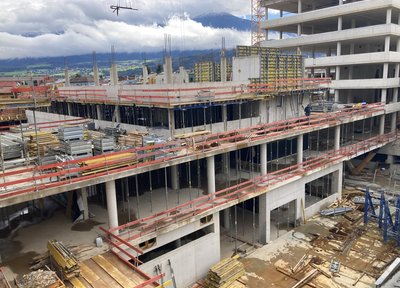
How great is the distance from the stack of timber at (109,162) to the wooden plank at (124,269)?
3392 mm

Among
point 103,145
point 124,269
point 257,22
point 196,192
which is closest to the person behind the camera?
point 124,269

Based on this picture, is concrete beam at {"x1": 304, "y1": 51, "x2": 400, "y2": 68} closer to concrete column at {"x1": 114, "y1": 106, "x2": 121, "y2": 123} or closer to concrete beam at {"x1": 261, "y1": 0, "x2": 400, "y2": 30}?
concrete beam at {"x1": 261, "y1": 0, "x2": 400, "y2": 30}

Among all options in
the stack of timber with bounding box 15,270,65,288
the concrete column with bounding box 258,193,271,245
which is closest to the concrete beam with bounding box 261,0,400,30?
the concrete column with bounding box 258,193,271,245

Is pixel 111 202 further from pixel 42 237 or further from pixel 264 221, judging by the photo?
pixel 264 221

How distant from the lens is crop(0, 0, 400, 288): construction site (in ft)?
44.1

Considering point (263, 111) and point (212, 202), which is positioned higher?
point (263, 111)

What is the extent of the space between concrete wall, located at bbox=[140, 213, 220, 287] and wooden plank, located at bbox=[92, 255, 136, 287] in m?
2.38

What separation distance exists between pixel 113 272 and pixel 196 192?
854 centimetres

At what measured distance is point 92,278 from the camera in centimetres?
1152

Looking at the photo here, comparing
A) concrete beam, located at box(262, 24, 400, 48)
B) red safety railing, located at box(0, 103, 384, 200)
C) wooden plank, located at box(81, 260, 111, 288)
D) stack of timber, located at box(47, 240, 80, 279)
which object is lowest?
wooden plank, located at box(81, 260, 111, 288)

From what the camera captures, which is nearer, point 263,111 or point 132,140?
point 132,140

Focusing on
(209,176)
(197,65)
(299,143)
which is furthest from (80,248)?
(197,65)

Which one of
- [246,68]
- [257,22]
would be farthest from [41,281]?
[257,22]

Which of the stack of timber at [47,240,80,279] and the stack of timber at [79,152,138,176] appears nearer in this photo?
the stack of timber at [47,240,80,279]
